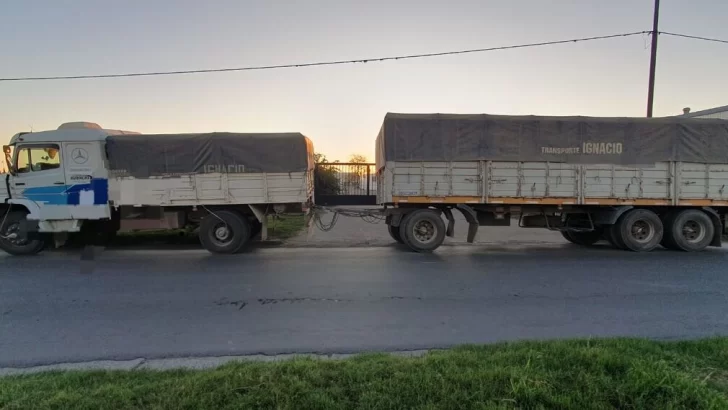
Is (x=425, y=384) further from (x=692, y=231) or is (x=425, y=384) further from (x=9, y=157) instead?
(x=9, y=157)

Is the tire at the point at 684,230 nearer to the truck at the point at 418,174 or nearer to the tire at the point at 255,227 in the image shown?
the truck at the point at 418,174

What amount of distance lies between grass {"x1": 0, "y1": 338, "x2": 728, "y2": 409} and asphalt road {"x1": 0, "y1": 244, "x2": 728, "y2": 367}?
0.85 m

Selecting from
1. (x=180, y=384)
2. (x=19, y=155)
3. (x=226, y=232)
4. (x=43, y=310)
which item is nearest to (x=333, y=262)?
(x=226, y=232)

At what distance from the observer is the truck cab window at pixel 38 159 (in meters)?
9.48

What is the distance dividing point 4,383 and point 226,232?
6622mm

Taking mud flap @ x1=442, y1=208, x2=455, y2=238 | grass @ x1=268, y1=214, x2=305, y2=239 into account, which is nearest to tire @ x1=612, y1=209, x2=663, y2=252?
mud flap @ x1=442, y1=208, x2=455, y2=238

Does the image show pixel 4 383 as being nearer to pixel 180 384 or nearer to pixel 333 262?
pixel 180 384

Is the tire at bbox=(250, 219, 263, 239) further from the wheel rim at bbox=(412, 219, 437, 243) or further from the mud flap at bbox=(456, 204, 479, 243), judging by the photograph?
the mud flap at bbox=(456, 204, 479, 243)

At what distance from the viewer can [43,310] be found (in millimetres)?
5500

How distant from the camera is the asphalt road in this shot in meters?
4.40

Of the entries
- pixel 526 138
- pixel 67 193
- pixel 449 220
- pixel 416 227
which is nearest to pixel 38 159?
pixel 67 193

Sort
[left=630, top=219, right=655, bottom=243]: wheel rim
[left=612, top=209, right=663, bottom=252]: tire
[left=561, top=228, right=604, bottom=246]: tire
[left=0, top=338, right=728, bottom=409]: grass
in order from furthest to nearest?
1. [left=561, top=228, right=604, bottom=246]: tire
2. [left=630, top=219, right=655, bottom=243]: wheel rim
3. [left=612, top=209, right=663, bottom=252]: tire
4. [left=0, top=338, right=728, bottom=409]: grass

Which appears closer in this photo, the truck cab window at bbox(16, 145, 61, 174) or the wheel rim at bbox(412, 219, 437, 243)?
the truck cab window at bbox(16, 145, 61, 174)

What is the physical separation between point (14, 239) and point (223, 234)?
15.6ft
